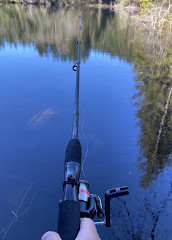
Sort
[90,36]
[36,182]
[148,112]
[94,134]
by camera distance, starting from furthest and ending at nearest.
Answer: [90,36] < [148,112] < [94,134] < [36,182]

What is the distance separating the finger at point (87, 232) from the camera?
0.85 m

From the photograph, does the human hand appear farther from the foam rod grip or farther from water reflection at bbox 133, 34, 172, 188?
water reflection at bbox 133, 34, 172, 188

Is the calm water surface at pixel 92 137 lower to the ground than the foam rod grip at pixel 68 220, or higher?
higher

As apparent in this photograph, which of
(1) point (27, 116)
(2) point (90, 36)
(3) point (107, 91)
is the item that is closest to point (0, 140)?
(1) point (27, 116)

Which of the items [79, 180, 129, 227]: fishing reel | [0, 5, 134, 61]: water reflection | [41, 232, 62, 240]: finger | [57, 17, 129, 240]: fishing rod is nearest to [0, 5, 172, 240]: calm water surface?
[0, 5, 134, 61]: water reflection

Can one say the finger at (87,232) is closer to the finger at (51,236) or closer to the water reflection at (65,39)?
the finger at (51,236)

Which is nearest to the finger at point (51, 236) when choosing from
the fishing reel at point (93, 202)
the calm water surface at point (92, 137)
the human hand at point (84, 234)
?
the human hand at point (84, 234)

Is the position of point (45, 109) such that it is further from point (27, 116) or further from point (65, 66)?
point (65, 66)

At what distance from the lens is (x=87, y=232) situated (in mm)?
883

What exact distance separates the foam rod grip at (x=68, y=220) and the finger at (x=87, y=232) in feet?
0.09

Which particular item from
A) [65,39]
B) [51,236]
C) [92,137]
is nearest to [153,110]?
[92,137]

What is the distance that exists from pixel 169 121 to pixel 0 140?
595 cm

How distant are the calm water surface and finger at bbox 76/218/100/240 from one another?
3190 millimetres

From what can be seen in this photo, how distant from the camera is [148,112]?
7.56 meters
